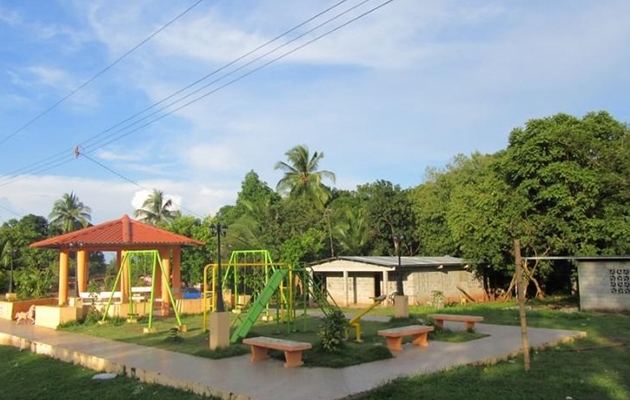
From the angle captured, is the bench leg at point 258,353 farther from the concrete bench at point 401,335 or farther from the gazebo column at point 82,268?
the gazebo column at point 82,268

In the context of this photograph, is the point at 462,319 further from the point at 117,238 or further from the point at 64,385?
the point at 117,238

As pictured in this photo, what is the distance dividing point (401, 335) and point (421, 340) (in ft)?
3.39

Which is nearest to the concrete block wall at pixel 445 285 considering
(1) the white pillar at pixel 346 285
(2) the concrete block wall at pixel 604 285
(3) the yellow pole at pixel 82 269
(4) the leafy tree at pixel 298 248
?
(1) the white pillar at pixel 346 285

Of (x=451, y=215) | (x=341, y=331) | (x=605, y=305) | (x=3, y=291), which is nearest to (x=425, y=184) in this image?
(x=451, y=215)

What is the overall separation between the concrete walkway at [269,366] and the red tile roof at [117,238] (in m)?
7.53

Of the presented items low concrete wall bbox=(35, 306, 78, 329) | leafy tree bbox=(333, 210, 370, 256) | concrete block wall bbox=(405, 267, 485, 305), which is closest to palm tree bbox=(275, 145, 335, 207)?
leafy tree bbox=(333, 210, 370, 256)

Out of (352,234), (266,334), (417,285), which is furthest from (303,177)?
(266,334)

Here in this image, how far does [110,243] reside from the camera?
21.5m

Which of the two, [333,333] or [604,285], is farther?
[604,285]

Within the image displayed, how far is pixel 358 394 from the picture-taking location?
733cm

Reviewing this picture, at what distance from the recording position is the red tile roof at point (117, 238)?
2122cm

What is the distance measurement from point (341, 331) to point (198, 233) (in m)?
32.1

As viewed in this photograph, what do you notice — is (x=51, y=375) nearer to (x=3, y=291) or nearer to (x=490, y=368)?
(x=490, y=368)

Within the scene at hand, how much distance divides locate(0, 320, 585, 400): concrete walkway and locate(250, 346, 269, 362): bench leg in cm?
19
